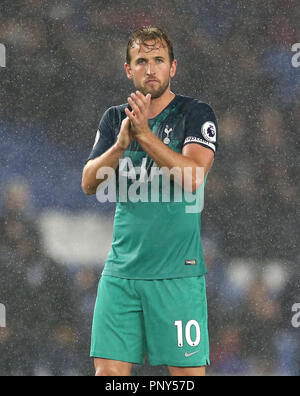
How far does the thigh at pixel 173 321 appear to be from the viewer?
224cm

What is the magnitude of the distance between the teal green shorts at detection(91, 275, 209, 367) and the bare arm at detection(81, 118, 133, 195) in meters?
0.31

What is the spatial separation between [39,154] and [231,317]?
1.11 m

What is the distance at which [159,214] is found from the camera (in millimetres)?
2240

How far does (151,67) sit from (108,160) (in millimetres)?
316

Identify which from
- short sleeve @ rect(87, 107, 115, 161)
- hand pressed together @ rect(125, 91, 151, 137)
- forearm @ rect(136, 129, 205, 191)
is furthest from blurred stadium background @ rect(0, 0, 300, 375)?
hand pressed together @ rect(125, 91, 151, 137)

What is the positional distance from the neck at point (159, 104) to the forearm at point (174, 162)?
0.77ft

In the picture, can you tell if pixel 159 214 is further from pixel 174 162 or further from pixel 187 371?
pixel 187 371

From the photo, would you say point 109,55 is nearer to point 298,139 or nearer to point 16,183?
point 16,183

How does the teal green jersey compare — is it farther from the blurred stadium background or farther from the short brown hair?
the blurred stadium background

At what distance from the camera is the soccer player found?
223cm

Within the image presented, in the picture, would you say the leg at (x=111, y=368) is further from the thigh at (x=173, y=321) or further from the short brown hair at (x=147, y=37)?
the short brown hair at (x=147, y=37)

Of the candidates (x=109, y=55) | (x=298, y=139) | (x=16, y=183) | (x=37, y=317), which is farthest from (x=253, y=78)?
(x=37, y=317)

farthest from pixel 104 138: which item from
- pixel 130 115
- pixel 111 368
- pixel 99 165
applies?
pixel 111 368

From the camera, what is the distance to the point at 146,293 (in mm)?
2236
